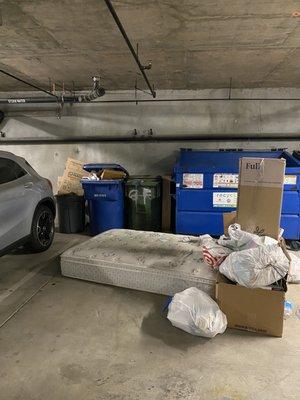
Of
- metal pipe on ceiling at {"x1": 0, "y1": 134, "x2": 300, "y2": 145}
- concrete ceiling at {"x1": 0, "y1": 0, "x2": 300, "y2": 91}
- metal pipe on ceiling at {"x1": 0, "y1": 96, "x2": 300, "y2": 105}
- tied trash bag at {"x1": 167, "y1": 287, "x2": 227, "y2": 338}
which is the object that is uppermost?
concrete ceiling at {"x1": 0, "y1": 0, "x2": 300, "y2": 91}

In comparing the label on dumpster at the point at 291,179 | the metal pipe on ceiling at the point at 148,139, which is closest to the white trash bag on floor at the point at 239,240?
the label on dumpster at the point at 291,179

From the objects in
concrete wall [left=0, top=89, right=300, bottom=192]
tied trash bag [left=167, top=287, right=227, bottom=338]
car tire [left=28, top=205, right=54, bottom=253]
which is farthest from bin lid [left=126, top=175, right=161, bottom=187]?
tied trash bag [left=167, top=287, right=227, bottom=338]

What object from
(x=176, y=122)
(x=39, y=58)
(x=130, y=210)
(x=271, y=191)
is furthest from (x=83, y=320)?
(x=176, y=122)

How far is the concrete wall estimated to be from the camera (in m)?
5.12

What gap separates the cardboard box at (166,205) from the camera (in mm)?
4910

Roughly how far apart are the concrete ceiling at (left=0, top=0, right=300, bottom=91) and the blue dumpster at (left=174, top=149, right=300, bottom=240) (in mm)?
1310

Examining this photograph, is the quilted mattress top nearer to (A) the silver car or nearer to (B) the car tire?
(A) the silver car

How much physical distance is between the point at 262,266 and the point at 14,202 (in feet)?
8.56

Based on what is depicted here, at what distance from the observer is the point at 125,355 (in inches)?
81.4

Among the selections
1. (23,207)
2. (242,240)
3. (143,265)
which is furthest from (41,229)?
(242,240)

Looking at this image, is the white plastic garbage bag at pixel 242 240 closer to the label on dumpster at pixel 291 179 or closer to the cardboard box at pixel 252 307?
the cardboard box at pixel 252 307

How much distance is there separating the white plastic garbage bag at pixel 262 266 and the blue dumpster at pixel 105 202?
2789 millimetres

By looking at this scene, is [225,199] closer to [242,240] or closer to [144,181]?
[144,181]

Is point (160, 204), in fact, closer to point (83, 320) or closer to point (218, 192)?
point (218, 192)
